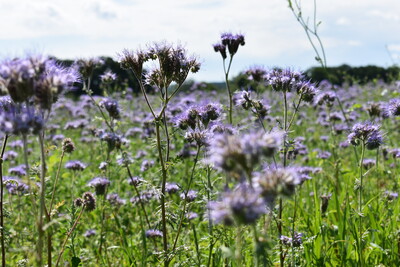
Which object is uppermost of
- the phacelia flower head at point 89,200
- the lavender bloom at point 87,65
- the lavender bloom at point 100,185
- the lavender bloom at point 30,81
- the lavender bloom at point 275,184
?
the lavender bloom at point 87,65

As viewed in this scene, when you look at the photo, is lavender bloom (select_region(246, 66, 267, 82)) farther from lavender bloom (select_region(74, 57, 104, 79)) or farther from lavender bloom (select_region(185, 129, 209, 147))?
lavender bloom (select_region(185, 129, 209, 147))

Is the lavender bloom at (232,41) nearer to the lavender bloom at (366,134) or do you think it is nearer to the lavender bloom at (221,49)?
the lavender bloom at (221,49)

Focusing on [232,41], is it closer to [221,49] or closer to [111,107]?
[221,49]

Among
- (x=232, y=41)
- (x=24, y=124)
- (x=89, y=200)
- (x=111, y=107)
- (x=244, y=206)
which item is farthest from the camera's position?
A: (x=111, y=107)

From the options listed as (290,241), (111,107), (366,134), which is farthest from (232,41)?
(290,241)

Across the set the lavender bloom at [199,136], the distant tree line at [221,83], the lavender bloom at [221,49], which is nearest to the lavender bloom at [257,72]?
the distant tree line at [221,83]

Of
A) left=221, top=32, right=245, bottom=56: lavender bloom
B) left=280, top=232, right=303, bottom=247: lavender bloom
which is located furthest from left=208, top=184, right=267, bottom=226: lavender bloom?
left=221, top=32, right=245, bottom=56: lavender bloom

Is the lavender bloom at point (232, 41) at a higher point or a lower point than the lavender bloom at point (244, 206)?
higher

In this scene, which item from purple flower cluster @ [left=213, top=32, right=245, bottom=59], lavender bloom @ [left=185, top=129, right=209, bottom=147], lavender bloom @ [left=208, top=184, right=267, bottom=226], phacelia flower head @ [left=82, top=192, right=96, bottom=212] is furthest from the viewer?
purple flower cluster @ [left=213, top=32, right=245, bottom=59]

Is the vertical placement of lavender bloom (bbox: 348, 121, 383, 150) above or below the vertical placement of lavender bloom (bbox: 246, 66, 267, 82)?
below

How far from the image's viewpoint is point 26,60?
2396mm

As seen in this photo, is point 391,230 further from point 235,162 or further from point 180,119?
point 235,162

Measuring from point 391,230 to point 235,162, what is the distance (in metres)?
3.05

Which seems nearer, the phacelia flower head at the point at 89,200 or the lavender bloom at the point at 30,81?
the lavender bloom at the point at 30,81
